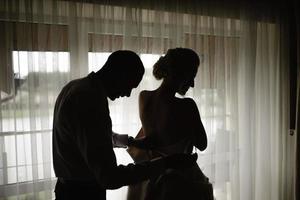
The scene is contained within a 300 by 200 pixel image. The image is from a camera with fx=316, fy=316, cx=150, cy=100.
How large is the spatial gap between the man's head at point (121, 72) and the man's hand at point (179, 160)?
1.05ft

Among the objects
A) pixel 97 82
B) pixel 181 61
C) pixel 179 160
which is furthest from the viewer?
pixel 181 61

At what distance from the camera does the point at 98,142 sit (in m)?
1.01

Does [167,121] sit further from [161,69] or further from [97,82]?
[97,82]

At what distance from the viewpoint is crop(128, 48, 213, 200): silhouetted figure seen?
139 centimetres

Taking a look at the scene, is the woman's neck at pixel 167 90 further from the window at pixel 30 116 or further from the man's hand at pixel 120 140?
the window at pixel 30 116

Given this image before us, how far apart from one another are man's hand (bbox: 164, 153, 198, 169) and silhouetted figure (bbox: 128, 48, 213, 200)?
0.12 meters

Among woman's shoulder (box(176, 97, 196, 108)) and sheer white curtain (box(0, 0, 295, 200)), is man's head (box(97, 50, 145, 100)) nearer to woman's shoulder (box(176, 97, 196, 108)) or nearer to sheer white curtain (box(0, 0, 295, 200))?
woman's shoulder (box(176, 97, 196, 108))

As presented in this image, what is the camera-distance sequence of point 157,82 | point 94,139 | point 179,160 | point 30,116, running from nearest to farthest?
point 94,139, point 179,160, point 30,116, point 157,82

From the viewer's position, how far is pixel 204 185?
142cm

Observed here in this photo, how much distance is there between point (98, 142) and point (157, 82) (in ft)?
4.04

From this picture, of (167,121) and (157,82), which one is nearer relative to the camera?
(167,121)

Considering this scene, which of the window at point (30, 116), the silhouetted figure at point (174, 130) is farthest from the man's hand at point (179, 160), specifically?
the window at point (30, 116)

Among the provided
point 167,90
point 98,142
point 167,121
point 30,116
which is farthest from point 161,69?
point 30,116

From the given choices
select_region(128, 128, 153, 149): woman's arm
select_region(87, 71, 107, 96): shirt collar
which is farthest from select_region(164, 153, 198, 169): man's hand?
select_region(87, 71, 107, 96): shirt collar
